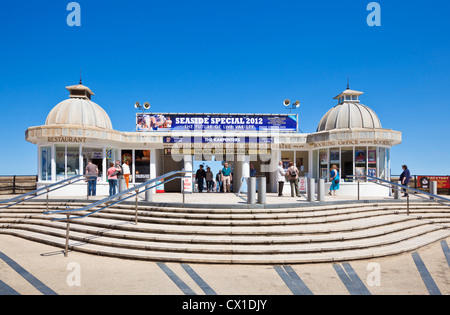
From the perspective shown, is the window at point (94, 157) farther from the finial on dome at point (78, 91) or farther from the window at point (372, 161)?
the window at point (372, 161)

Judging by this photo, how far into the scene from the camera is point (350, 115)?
18859 mm

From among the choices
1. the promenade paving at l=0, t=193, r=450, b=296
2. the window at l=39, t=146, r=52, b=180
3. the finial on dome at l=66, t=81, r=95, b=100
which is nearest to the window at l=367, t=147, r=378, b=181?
the promenade paving at l=0, t=193, r=450, b=296

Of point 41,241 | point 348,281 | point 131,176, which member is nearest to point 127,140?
point 131,176

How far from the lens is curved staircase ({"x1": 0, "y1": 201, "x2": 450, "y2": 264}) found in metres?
7.35

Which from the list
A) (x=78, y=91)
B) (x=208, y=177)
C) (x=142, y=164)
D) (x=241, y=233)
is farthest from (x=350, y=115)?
(x=78, y=91)

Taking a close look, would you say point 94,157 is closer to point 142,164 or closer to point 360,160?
point 142,164

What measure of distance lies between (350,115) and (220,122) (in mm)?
7784

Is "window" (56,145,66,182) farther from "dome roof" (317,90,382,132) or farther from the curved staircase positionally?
"dome roof" (317,90,382,132)

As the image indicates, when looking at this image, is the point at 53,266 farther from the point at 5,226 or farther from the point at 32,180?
the point at 32,180

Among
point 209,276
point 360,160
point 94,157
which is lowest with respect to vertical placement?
point 209,276

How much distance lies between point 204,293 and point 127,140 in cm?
1436

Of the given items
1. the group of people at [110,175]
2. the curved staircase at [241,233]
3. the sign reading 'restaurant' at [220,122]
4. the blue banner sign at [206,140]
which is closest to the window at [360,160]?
the sign reading 'restaurant' at [220,122]

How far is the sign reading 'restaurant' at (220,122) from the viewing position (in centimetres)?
2158

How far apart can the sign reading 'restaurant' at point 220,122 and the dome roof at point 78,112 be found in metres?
3.08
